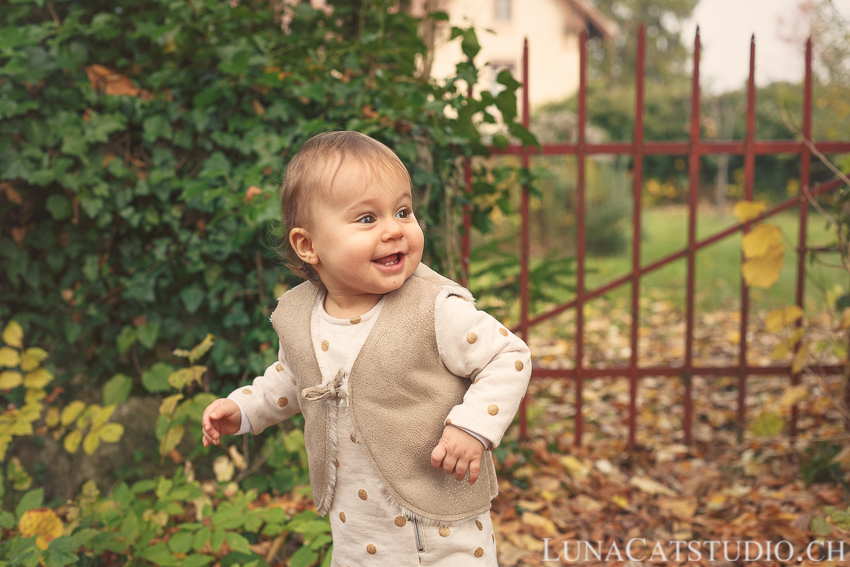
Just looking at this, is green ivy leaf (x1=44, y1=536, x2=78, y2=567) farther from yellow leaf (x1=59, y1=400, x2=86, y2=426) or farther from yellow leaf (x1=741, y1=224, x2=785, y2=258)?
yellow leaf (x1=741, y1=224, x2=785, y2=258)

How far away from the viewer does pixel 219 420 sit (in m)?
1.37

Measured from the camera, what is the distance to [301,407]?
136cm

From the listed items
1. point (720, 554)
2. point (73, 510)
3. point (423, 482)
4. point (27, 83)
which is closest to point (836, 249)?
point (720, 554)

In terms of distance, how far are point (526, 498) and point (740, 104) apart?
17.9 meters

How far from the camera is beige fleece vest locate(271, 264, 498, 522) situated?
120 cm

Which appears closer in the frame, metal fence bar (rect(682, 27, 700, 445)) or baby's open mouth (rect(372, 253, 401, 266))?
baby's open mouth (rect(372, 253, 401, 266))

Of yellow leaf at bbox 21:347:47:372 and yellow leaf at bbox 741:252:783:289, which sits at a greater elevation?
yellow leaf at bbox 741:252:783:289

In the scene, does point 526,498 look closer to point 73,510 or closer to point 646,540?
point 646,540

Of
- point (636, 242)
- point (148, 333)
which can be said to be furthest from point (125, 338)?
point (636, 242)

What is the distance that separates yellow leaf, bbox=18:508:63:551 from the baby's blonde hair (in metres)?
1.24

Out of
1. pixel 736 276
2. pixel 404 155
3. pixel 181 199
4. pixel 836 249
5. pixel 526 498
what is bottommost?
pixel 736 276

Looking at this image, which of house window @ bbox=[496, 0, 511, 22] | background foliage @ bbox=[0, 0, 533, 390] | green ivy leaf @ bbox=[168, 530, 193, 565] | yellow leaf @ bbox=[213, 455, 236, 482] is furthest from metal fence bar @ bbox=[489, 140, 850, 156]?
house window @ bbox=[496, 0, 511, 22]

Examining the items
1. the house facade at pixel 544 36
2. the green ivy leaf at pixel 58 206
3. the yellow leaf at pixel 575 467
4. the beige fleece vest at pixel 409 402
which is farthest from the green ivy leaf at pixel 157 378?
the house facade at pixel 544 36

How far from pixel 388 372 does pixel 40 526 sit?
50.9 inches
